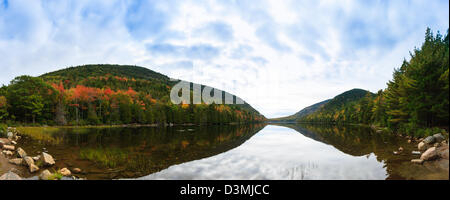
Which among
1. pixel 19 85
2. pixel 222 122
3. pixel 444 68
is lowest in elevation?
pixel 222 122

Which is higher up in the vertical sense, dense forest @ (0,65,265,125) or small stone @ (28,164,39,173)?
dense forest @ (0,65,265,125)

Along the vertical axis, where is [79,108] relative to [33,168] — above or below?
above

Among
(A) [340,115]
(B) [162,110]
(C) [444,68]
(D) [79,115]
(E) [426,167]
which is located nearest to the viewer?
(E) [426,167]

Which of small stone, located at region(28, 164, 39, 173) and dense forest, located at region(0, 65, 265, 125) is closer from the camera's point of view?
small stone, located at region(28, 164, 39, 173)

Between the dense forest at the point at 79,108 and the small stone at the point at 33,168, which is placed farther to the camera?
the dense forest at the point at 79,108

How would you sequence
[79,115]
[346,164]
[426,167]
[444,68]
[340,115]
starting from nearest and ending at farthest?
1. [426,167]
2. [346,164]
3. [444,68]
4. [79,115]
5. [340,115]

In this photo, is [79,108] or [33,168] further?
[79,108]

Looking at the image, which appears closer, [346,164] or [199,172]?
[199,172]

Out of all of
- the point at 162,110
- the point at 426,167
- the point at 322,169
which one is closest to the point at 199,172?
the point at 322,169

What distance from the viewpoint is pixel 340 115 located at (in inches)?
5556

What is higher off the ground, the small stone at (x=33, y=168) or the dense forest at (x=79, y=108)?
the dense forest at (x=79, y=108)
